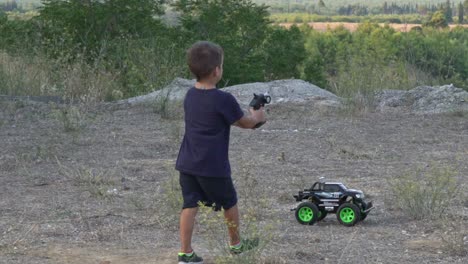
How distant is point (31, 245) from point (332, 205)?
6.57 feet

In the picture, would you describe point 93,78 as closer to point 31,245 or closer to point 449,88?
point 449,88

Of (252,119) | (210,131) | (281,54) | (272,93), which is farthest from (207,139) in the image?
(281,54)

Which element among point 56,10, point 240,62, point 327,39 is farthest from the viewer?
point 327,39

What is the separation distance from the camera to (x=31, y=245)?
607 cm

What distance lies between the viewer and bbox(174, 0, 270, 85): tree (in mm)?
24047

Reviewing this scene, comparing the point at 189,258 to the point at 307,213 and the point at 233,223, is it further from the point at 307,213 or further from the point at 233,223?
the point at 307,213

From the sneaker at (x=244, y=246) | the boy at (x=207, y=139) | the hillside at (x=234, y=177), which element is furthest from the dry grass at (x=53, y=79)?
the sneaker at (x=244, y=246)

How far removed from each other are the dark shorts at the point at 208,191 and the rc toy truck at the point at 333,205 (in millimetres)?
1165

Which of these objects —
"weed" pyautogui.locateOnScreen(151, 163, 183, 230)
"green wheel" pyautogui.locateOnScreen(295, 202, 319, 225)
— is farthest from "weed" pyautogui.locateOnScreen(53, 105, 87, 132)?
"green wheel" pyautogui.locateOnScreen(295, 202, 319, 225)

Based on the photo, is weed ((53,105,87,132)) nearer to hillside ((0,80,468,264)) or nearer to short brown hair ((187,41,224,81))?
hillside ((0,80,468,264))

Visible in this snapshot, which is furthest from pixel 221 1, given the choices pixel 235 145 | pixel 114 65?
pixel 235 145

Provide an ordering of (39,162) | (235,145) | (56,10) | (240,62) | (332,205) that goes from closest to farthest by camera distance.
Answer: (332,205) < (39,162) < (235,145) < (56,10) < (240,62)

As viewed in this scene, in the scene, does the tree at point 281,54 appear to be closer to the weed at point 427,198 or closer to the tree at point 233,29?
the tree at point 233,29

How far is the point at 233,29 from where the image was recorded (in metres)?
25.7
